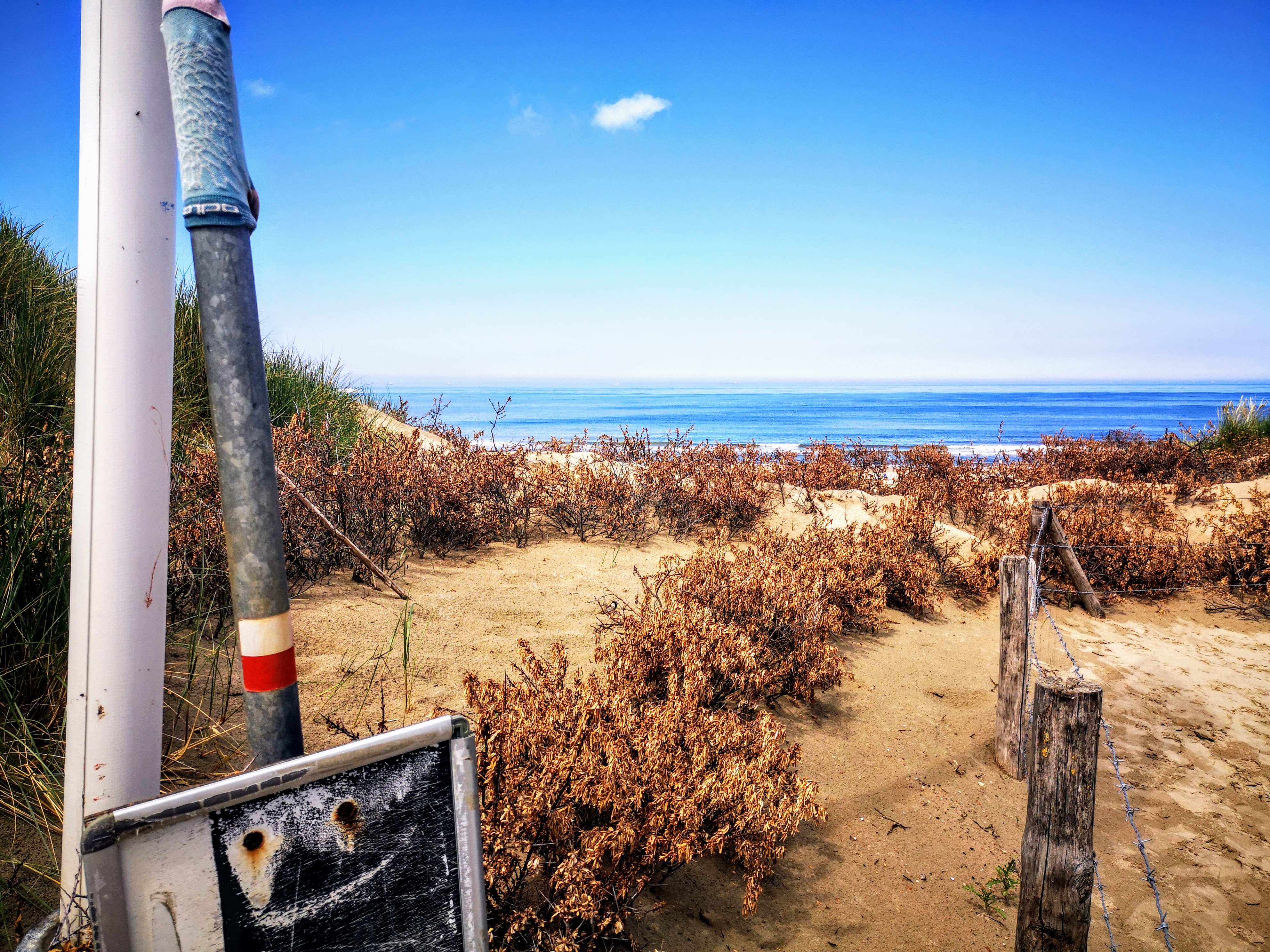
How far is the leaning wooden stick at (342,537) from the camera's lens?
3.38 metres

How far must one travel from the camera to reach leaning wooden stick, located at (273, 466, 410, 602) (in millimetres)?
3379

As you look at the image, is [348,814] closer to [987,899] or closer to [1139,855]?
[987,899]

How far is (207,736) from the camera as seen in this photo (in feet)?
9.49

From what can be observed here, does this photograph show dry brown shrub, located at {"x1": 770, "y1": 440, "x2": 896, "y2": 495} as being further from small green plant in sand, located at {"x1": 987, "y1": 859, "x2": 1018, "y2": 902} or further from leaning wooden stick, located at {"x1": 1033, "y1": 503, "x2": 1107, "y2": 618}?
small green plant in sand, located at {"x1": 987, "y1": 859, "x2": 1018, "y2": 902}

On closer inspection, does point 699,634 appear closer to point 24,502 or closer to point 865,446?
point 24,502

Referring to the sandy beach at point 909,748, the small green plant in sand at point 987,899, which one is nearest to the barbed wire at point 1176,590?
the sandy beach at point 909,748

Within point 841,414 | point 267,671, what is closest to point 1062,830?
point 267,671

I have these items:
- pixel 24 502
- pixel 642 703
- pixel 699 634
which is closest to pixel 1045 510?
pixel 699 634

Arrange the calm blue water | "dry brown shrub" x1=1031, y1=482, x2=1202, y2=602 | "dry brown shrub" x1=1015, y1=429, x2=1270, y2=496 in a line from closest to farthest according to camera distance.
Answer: "dry brown shrub" x1=1031, y1=482, x2=1202, y2=602, "dry brown shrub" x1=1015, y1=429, x2=1270, y2=496, the calm blue water

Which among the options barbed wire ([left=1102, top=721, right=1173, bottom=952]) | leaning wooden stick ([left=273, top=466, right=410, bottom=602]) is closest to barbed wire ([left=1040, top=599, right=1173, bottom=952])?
barbed wire ([left=1102, top=721, right=1173, bottom=952])

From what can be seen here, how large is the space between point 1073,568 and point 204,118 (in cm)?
895

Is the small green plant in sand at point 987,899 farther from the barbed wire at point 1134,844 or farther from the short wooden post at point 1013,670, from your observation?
the short wooden post at point 1013,670

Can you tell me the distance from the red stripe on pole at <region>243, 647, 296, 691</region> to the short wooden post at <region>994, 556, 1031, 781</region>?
4.70 m

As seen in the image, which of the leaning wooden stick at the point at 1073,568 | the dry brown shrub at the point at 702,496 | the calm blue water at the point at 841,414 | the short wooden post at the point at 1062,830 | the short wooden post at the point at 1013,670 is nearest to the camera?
the short wooden post at the point at 1062,830
